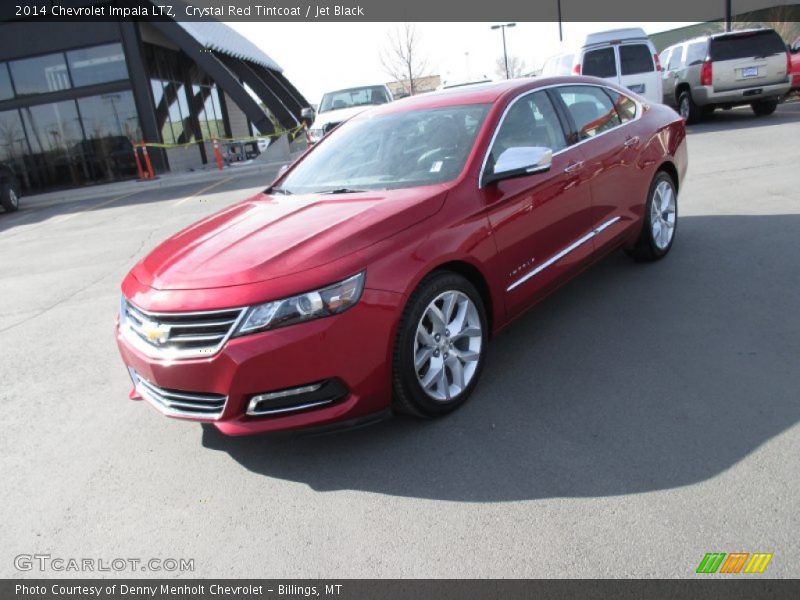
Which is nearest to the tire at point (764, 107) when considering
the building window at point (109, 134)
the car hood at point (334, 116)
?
the car hood at point (334, 116)

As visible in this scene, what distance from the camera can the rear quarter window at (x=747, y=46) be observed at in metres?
13.8

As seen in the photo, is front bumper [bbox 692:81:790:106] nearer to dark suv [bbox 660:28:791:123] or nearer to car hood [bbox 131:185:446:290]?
dark suv [bbox 660:28:791:123]

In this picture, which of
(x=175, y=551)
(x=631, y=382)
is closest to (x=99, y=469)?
(x=175, y=551)

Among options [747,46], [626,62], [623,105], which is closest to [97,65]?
[626,62]

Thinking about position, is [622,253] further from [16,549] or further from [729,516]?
[16,549]

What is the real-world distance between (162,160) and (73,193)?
293 centimetres

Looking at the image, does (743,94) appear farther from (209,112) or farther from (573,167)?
(209,112)

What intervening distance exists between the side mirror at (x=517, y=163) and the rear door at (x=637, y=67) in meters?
11.3

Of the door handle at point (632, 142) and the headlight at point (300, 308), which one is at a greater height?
the door handle at point (632, 142)

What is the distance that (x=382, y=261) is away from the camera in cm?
296

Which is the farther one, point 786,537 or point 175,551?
point 175,551

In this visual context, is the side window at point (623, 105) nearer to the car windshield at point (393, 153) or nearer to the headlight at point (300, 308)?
the car windshield at point (393, 153)

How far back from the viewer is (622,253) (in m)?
5.86

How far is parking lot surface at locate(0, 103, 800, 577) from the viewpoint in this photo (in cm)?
244
